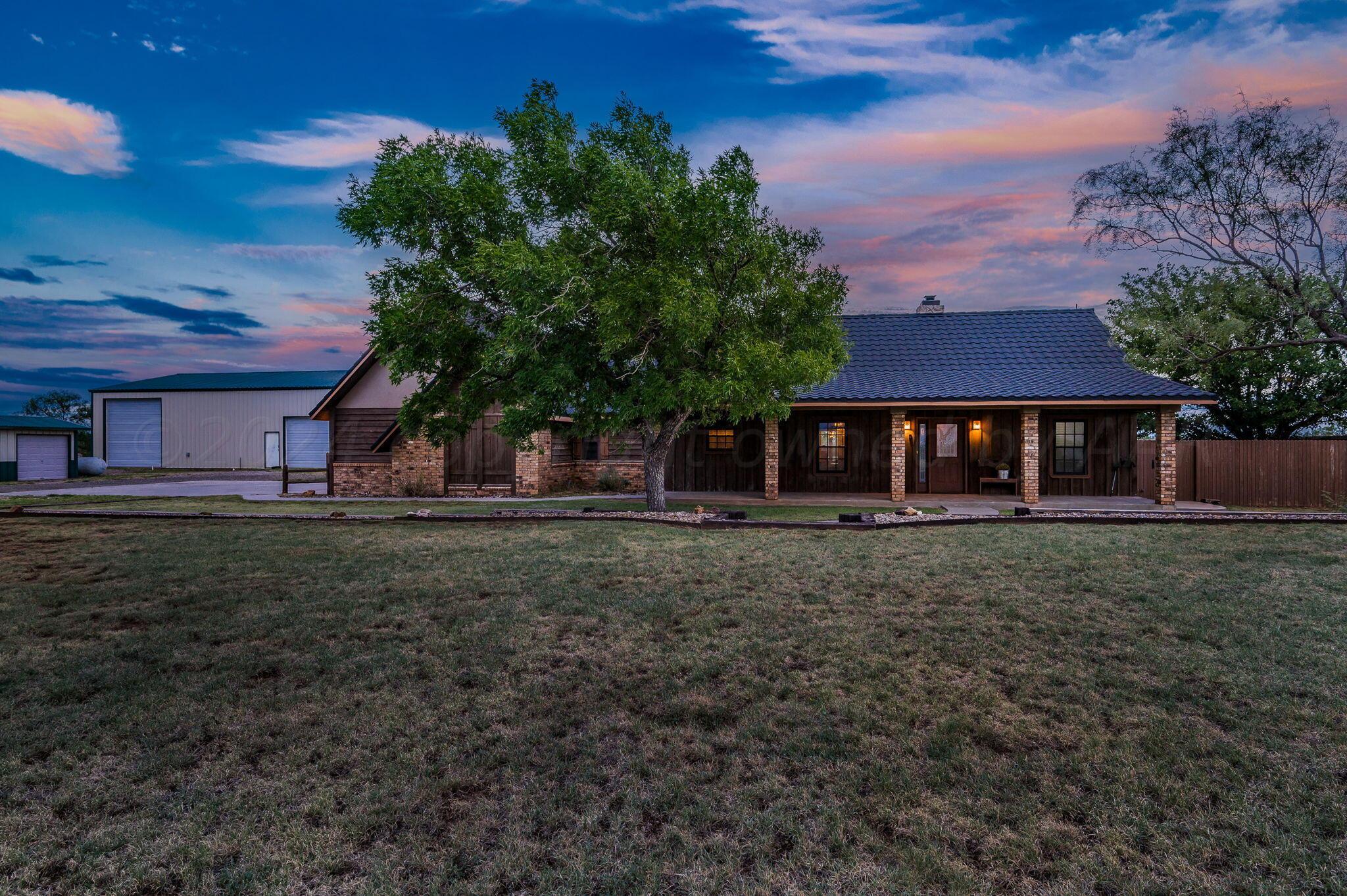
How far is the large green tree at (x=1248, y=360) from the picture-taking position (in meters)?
18.7

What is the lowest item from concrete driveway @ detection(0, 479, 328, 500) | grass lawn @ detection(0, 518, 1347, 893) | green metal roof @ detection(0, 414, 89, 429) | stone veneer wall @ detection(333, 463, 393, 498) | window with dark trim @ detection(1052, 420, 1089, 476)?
grass lawn @ detection(0, 518, 1347, 893)

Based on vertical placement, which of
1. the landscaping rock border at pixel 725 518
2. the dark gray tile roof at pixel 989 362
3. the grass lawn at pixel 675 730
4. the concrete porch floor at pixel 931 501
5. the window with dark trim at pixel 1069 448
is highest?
the dark gray tile roof at pixel 989 362

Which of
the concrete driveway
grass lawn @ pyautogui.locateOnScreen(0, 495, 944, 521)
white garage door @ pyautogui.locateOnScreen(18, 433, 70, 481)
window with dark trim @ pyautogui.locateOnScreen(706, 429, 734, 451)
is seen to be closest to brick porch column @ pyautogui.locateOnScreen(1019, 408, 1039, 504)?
grass lawn @ pyautogui.locateOnScreen(0, 495, 944, 521)

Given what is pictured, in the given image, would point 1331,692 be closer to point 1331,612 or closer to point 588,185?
point 1331,612

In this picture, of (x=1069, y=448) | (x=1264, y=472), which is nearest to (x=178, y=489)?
(x=1069, y=448)

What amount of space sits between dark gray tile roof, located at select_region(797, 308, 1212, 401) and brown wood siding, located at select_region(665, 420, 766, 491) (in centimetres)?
302

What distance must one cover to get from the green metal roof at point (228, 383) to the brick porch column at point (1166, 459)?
123ft

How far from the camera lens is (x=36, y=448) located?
2789 cm

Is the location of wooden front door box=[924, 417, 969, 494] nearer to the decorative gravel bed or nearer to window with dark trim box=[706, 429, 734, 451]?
window with dark trim box=[706, 429, 734, 451]

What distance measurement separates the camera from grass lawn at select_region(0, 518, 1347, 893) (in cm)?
251

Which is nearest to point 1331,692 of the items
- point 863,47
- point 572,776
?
point 572,776

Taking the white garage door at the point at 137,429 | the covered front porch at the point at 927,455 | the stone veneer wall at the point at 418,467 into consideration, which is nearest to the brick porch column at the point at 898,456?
the covered front porch at the point at 927,455

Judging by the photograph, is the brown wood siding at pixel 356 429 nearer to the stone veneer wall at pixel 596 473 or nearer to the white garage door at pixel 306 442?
the stone veneer wall at pixel 596 473

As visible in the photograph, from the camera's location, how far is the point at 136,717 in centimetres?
376
